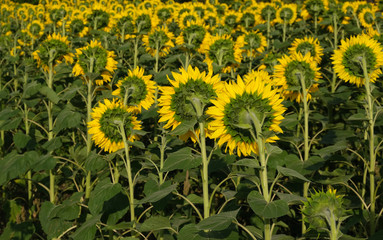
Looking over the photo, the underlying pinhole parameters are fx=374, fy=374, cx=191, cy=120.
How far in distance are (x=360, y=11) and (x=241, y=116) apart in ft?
18.3

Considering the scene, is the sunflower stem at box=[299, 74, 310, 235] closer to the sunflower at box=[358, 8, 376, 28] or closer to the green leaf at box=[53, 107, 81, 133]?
the green leaf at box=[53, 107, 81, 133]

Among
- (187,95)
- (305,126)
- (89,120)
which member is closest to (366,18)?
(305,126)

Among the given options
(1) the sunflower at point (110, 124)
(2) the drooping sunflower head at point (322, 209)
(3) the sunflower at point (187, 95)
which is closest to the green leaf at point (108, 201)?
(1) the sunflower at point (110, 124)

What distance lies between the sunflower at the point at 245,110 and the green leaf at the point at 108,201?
78cm

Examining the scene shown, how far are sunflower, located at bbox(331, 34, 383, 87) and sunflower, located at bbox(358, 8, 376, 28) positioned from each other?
3088mm

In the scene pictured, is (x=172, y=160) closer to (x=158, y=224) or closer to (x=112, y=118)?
(x=158, y=224)

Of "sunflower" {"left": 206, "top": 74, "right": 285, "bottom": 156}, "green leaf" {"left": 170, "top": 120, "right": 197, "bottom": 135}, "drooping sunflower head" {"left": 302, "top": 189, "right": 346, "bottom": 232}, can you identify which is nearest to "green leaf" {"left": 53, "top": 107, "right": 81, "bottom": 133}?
"green leaf" {"left": 170, "top": 120, "right": 197, "bottom": 135}

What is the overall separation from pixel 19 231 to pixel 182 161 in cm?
177

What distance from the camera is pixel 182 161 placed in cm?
165

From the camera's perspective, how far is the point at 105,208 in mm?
2100

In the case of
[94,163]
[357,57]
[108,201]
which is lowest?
[108,201]

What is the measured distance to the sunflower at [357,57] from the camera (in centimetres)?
258

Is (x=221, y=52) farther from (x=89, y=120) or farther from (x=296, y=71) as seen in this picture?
(x=89, y=120)

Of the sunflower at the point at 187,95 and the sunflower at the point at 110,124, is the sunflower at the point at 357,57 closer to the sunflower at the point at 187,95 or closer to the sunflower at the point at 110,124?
the sunflower at the point at 187,95
